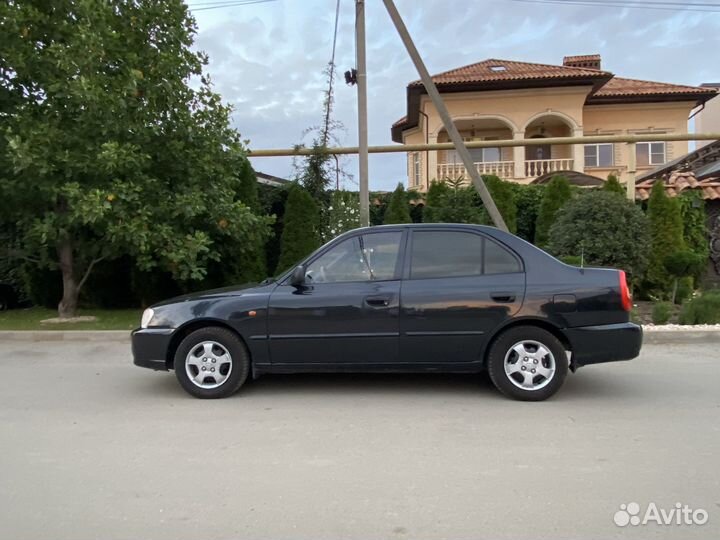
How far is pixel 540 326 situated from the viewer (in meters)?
5.50

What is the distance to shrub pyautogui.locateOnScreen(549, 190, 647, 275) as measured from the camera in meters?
10.4

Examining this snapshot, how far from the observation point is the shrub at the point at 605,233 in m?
10.4

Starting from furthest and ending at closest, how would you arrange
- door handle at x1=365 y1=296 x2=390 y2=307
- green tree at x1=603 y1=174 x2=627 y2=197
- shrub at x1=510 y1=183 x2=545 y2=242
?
shrub at x1=510 y1=183 x2=545 y2=242 < green tree at x1=603 y1=174 x2=627 y2=197 < door handle at x1=365 y1=296 x2=390 y2=307

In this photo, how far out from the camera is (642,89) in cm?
2675

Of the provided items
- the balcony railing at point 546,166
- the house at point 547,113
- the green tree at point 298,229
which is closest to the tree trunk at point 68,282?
the green tree at point 298,229

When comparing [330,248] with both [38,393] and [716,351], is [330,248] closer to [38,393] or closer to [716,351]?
[38,393]

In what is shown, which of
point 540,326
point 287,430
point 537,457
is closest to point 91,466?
point 287,430

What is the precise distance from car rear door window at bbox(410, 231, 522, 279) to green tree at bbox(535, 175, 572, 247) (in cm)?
707

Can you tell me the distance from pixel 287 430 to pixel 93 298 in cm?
1007

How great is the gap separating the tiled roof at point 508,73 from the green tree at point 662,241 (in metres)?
13.9

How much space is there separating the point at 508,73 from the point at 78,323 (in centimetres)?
2085

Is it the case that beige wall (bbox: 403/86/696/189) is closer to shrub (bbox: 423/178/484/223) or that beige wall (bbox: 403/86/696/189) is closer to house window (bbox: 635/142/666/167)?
house window (bbox: 635/142/666/167)

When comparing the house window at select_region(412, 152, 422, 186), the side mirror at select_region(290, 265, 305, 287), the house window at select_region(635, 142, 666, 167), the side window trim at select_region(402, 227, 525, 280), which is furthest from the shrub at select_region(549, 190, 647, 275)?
the house window at select_region(635, 142, 666, 167)
